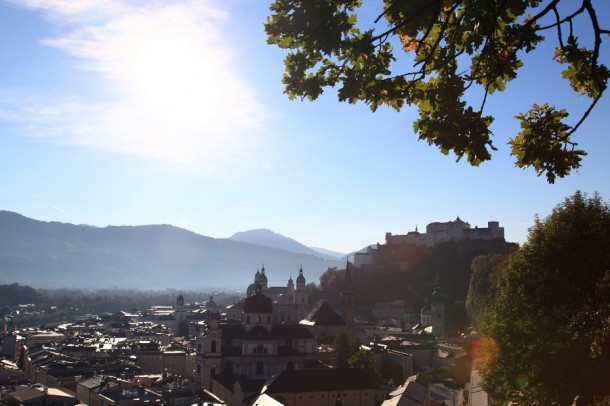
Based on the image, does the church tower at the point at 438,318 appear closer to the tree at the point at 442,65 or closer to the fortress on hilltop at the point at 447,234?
the fortress on hilltop at the point at 447,234

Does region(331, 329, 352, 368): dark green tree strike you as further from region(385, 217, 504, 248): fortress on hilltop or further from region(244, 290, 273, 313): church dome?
region(385, 217, 504, 248): fortress on hilltop

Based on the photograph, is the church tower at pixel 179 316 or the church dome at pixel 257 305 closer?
the church dome at pixel 257 305

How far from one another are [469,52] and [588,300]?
1625cm

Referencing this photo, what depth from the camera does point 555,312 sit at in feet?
66.9

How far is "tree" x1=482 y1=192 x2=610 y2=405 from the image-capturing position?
59.1 feet

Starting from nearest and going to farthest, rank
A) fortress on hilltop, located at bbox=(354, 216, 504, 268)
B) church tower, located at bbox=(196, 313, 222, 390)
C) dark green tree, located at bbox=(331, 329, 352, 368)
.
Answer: dark green tree, located at bbox=(331, 329, 352, 368) → church tower, located at bbox=(196, 313, 222, 390) → fortress on hilltop, located at bbox=(354, 216, 504, 268)

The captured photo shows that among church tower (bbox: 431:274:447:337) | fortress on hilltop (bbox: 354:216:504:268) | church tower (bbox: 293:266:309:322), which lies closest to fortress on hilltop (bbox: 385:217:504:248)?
fortress on hilltop (bbox: 354:216:504:268)

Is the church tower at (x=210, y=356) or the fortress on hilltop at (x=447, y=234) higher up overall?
the fortress on hilltop at (x=447, y=234)

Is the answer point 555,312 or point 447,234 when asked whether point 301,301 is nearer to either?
point 447,234

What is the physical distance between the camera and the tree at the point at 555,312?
18.0 meters

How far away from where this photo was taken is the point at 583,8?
5.16 m

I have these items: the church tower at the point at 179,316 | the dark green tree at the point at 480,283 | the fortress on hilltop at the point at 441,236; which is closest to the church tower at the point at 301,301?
the dark green tree at the point at 480,283

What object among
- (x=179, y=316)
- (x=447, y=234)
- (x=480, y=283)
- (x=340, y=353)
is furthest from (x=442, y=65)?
(x=179, y=316)

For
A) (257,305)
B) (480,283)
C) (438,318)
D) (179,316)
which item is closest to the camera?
(257,305)
